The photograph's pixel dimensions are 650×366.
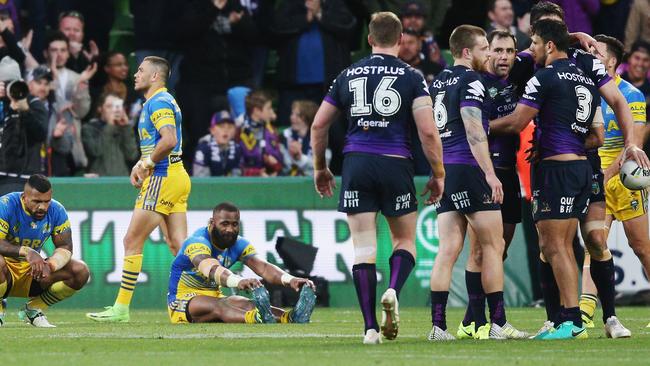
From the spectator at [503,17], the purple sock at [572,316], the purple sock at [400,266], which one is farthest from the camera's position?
the spectator at [503,17]

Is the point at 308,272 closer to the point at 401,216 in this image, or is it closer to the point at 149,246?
the point at 149,246

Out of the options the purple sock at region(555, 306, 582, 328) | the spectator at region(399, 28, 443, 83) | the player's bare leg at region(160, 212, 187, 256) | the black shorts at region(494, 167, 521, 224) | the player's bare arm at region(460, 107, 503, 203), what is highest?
the spectator at region(399, 28, 443, 83)

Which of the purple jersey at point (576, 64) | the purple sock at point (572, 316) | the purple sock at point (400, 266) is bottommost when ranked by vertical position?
the purple sock at point (572, 316)

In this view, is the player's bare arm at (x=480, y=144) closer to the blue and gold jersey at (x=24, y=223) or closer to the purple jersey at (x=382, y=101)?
the purple jersey at (x=382, y=101)

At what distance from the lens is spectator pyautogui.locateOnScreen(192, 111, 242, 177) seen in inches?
754

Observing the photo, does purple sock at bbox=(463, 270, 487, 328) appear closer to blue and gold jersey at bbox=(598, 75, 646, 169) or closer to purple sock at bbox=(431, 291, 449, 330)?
purple sock at bbox=(431, 291, 449, 330)

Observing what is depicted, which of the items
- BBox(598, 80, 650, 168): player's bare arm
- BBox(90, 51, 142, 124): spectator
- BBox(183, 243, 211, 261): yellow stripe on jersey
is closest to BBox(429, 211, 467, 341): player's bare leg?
BBox(598, 80, 650, 168): player's bare arm

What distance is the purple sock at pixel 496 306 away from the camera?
11.7 metres

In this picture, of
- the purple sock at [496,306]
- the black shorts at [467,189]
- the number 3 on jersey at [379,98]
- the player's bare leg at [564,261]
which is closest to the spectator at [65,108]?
the black shorts at [467,189]

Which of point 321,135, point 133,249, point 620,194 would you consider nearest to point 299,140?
point 133,249

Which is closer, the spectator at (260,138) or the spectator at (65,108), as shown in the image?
the spectator at (65,108)

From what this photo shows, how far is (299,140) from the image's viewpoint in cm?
1989

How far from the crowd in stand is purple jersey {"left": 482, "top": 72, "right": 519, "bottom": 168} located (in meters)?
7.12

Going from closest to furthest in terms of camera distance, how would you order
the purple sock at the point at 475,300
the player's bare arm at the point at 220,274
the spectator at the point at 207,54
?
the purple sock at the point at 475,300
the player's bare arm at the point at 220,274
the spectator at the point at 207,54
